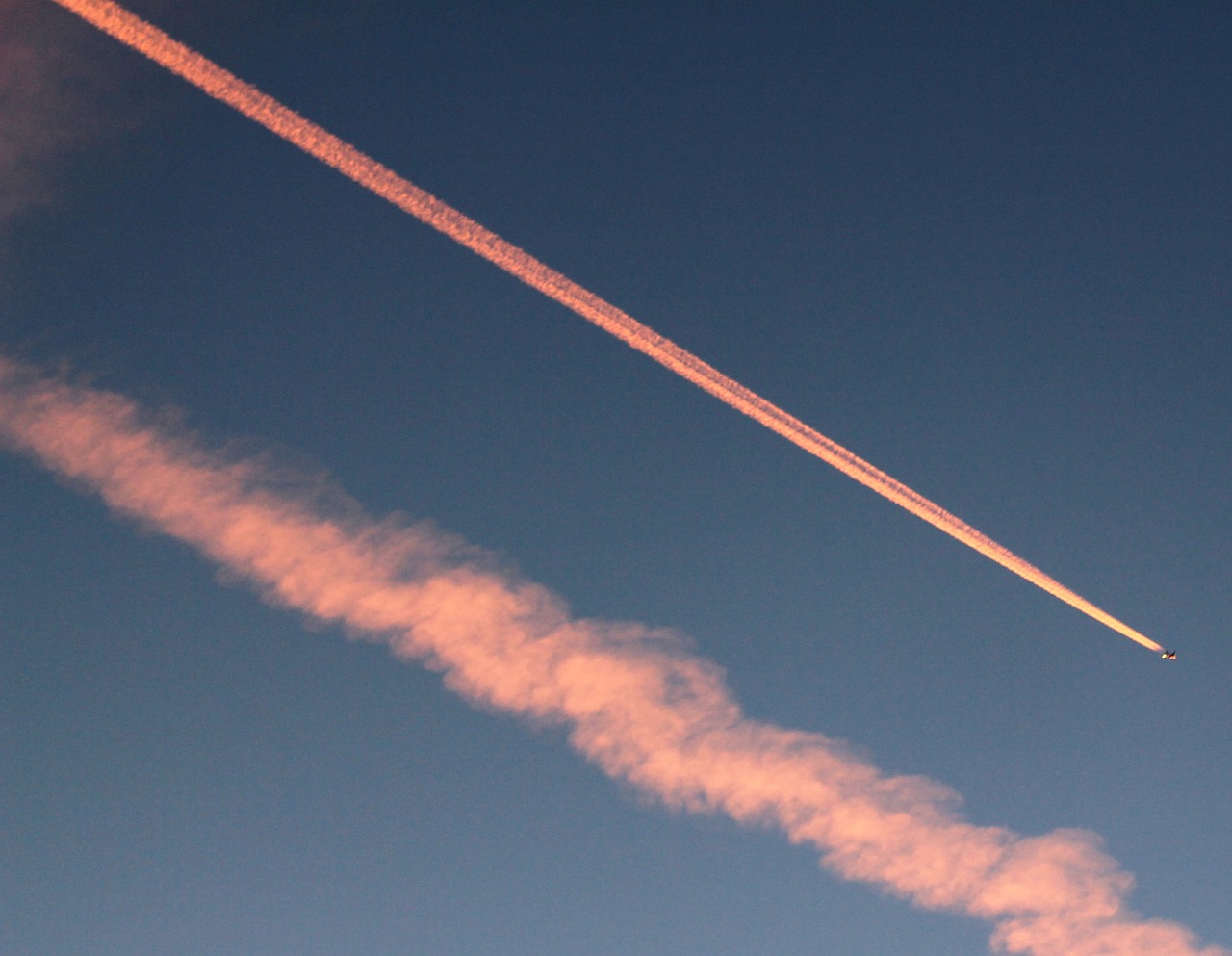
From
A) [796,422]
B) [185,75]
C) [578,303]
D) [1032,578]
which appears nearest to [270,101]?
[185,75]

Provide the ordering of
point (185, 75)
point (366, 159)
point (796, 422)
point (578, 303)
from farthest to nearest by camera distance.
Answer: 1. point (796, 422)
2. point (578, 303)
3. point (366, 159)
4. point (185, 75)

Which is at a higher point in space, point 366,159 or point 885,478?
point 885,478

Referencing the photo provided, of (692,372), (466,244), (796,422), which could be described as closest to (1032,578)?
(796,422)

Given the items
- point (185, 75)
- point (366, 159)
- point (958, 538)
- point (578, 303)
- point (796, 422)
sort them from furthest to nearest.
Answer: point (958, 538) → point (796, 422) → point (578, 303) → point (366, 159) → point (185, 75)

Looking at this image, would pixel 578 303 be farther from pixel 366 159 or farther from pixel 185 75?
pixel 185 75

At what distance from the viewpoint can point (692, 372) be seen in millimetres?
36188

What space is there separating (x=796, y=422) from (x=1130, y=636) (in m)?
17.6

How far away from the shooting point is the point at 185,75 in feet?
97.9

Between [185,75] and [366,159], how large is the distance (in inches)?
217

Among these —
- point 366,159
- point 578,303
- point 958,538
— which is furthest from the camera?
point 958,538

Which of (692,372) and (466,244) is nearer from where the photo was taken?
(466,244)

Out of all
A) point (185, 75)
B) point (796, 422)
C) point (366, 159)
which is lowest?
point (185, 75)

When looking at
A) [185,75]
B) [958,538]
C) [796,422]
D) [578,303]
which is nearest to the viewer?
[185,75]

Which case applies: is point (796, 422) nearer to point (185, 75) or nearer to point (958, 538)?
point (958, 538)
